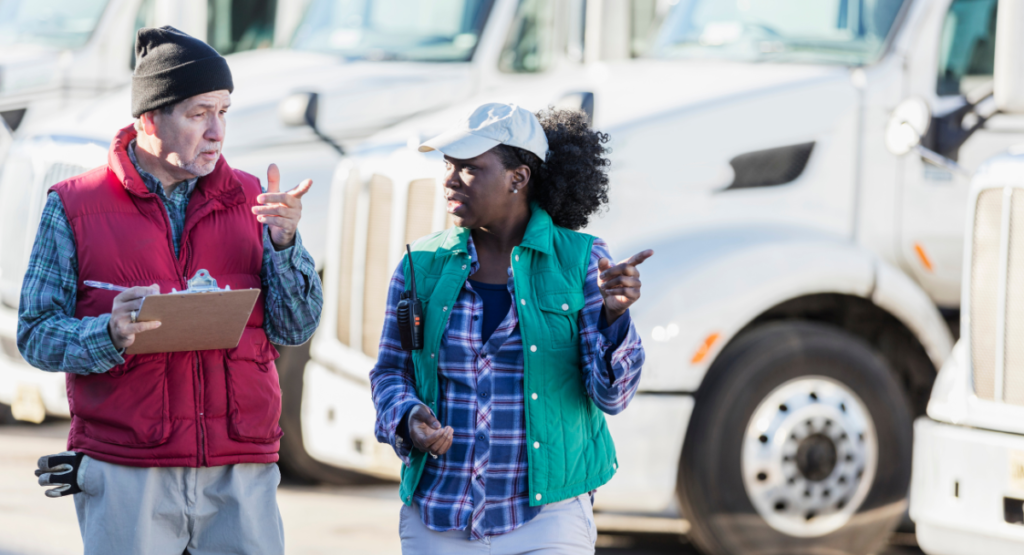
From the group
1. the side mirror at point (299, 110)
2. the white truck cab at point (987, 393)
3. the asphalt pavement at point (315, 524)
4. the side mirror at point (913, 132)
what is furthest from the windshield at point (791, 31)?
the asphalt pavement at point (315, 524)

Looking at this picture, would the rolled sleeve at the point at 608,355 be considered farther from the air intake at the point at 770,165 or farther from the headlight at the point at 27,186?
the headlight at the point at 27,186

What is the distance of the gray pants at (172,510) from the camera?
3.06 metres

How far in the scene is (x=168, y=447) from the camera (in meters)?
3.05

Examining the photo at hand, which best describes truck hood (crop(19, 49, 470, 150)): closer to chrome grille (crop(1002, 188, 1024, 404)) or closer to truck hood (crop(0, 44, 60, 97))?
truck hood (crop(0, 44, 60, 97))

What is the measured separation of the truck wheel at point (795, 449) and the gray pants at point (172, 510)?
2.74 metres

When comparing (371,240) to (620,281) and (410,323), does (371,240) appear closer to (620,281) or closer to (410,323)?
(410,323)

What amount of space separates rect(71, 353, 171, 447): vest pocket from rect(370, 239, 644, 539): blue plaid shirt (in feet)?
1.64

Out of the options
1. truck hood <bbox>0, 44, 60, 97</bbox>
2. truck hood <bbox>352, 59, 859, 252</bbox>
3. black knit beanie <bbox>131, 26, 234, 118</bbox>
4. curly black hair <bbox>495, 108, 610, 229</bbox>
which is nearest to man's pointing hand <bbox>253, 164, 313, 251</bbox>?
black knit beanie <bbox>131, 26, 234, 118</bbox>

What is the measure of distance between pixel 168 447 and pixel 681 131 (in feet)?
10.4

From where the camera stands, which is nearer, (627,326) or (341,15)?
(627,326)

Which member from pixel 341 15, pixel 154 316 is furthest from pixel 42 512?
pixel 154 316

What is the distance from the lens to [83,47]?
946 cm

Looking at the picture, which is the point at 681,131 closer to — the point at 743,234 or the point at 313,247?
the point at 743,234

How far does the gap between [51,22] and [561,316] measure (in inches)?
305
